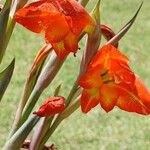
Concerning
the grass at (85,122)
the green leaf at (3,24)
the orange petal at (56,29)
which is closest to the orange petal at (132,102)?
the orange petal at (56,29)

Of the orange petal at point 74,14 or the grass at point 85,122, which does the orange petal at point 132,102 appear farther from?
the grass at point 85,122

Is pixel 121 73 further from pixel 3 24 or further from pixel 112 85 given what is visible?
pixel 3 24

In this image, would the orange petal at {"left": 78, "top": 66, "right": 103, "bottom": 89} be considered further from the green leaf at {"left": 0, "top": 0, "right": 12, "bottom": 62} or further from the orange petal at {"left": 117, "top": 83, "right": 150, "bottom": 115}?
the green leaf at {"left": 0, "top": 0, "right": 12, "bottom": 62}

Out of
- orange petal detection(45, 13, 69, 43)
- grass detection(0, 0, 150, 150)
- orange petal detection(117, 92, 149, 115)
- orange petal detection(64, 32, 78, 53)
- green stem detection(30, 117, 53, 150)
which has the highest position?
orange petal detection(45, 13, 69, 43)

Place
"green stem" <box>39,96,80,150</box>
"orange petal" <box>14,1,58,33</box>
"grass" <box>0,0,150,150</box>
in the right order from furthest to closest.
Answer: "grass" <box>0,0,150,150</box> < "green stem" <box>39,96,80,150</box> < "orange petal" <box>14,1,58,33</box>

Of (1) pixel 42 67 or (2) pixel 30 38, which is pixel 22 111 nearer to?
(1) pixel 42 67

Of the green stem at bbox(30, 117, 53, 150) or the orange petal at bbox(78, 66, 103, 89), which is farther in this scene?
the green stem at bbox(30, 117, 53, 150)

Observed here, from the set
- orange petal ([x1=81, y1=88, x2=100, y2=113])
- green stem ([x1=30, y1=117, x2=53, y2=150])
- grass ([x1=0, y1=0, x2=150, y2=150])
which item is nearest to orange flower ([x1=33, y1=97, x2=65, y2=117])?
orange petal ([x1=81, y1=88, x2=100, y2=113])

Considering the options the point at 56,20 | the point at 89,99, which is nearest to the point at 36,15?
the point at 56,20
